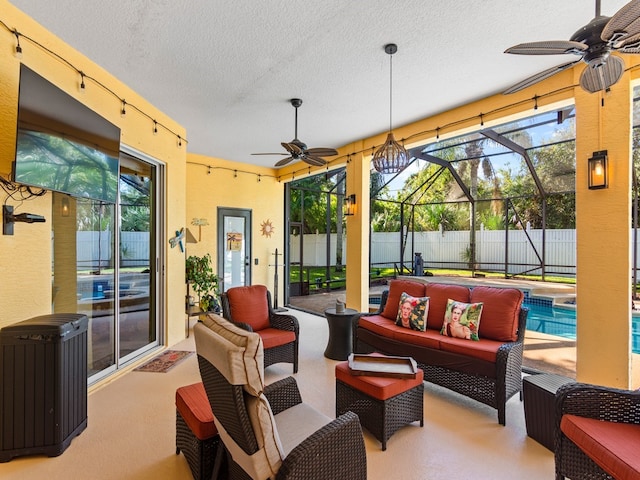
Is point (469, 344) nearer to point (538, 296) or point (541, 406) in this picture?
point (541, 406)

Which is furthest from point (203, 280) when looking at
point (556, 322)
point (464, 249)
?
point (464, 249)

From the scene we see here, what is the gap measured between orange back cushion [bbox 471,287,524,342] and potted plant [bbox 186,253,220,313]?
13.4 feet

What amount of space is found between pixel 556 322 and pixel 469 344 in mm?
4863

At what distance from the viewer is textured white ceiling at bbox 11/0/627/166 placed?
2416 mm

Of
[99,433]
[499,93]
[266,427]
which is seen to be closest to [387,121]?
[499,93]

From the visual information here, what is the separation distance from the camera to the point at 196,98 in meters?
3.93

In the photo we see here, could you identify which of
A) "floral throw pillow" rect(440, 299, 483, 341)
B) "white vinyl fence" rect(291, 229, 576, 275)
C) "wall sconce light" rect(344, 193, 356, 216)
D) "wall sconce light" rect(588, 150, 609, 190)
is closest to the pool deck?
"white vinyl fence" rect(291, 229, 576, 275)

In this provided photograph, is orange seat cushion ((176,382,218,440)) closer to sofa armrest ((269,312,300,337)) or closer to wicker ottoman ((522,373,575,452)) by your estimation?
sofa armrest ((269,312,300,337))

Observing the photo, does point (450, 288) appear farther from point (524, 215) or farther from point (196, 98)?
point (524, 215)

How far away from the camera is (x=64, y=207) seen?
2.94 m

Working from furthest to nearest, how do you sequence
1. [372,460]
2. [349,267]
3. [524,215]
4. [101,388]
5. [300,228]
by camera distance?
[524,215]
[300,228]
[349,267]
[101,388]
[372,460]

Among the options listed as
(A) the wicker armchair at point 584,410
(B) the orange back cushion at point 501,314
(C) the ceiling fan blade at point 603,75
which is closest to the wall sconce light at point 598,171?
(C) the ceiling fan blade at point 603,75

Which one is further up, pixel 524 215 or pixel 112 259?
pixel 524 215

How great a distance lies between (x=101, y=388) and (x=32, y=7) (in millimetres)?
3174
